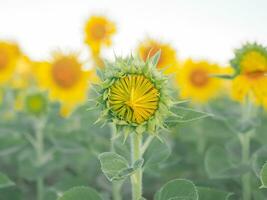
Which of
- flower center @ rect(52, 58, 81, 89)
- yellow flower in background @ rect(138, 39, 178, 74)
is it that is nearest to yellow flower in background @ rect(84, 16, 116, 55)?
flower center @ rect(52, 58, 81, 89)

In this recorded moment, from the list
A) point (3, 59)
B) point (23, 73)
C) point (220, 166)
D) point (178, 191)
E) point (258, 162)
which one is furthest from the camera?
point (23, 73)

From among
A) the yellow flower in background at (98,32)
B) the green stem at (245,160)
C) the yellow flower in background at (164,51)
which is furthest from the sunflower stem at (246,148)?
the yellow flower in background at (98,32)

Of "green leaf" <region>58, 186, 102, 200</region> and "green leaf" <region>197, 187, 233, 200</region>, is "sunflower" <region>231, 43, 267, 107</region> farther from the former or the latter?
"green leaf" <region>58, 186, 102, 200</region>

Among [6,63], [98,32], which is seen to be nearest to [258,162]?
[98,32]

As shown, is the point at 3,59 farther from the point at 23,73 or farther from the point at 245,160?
the point at 245,160

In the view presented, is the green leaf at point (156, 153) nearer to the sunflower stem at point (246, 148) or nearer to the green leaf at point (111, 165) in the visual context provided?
the green leaf at point (111, 165)

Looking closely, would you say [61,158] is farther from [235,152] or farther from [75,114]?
[235,152]
